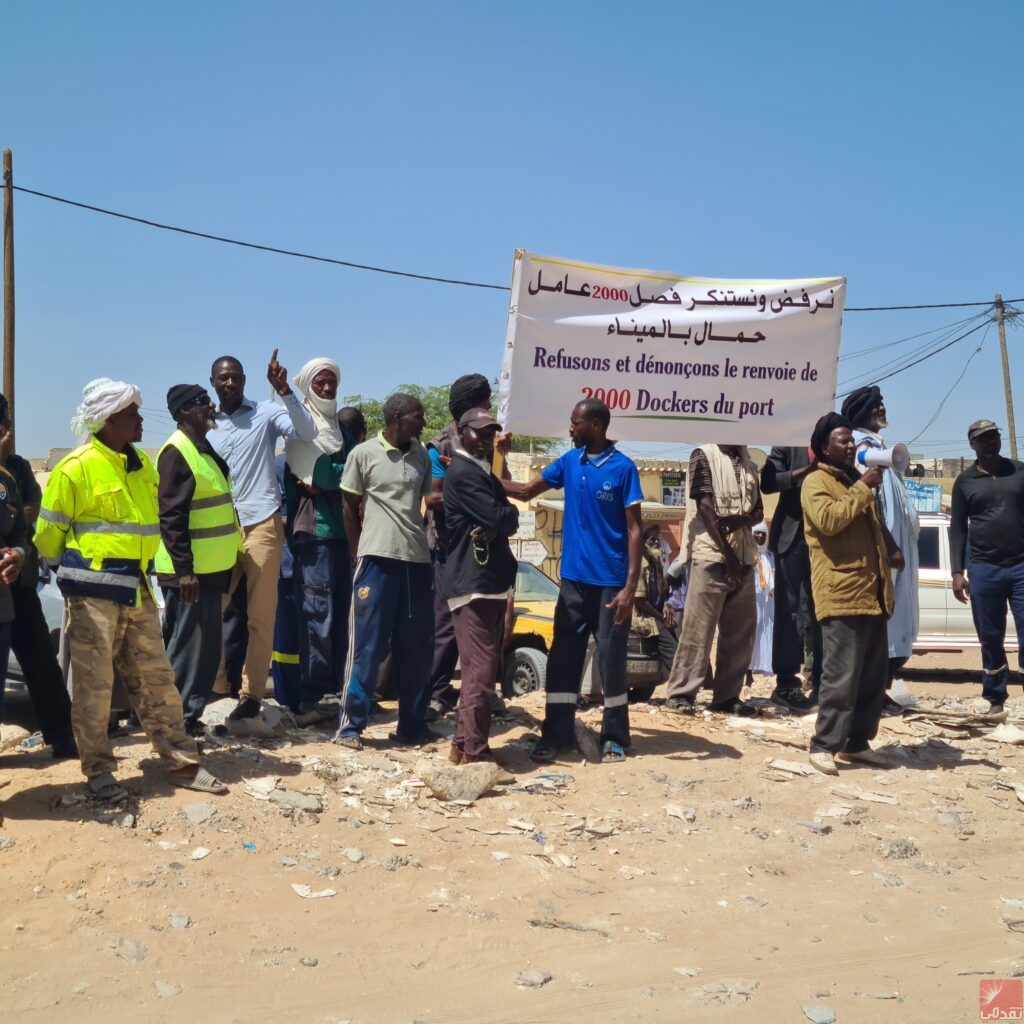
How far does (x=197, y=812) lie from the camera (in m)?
4.84

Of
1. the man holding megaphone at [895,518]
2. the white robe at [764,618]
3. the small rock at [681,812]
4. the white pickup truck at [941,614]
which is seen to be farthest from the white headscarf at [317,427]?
the white pickup truck at [941,614]

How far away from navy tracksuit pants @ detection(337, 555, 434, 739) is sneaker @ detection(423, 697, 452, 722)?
0.30m

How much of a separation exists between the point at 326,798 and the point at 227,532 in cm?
149

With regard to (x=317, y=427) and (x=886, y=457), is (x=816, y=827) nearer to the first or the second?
(x=886, y=457)

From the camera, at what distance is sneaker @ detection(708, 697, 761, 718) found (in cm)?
721

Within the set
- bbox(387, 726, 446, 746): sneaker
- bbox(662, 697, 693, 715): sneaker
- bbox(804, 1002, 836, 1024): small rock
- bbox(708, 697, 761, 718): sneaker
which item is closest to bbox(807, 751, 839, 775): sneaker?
bbox(708, 697, 761, 718): sneaker

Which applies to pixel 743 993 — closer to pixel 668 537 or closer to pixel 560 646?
pixel 560 646

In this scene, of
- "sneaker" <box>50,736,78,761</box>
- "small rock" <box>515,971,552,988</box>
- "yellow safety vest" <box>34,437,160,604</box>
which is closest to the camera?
"small rock" <box>515,971,552,988</box>

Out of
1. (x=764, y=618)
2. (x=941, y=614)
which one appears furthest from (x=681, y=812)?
(x=941, y=614)

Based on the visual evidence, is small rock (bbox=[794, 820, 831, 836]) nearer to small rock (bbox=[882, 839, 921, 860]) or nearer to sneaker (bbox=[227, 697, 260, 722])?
small rock (bbox=[882, 839, 921, 860])

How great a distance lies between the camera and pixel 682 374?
277 inches

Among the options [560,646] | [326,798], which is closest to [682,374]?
[560,646]

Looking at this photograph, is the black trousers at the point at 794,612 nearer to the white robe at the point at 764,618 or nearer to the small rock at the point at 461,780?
the small rock at the point at 461,780

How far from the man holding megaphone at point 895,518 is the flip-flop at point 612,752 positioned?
2013 millimetres
